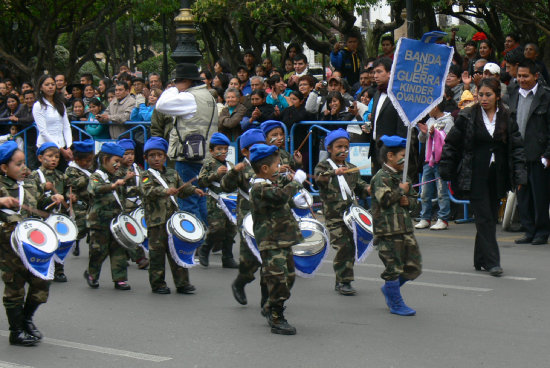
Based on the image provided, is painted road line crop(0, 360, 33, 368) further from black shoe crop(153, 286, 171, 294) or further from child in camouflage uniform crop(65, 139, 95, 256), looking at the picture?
child in camouflage uniform crop(65, 139, 95, 256)

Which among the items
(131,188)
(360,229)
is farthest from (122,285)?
(360,229)

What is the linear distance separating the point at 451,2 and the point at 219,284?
1054 centimetres

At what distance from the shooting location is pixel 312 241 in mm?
7281

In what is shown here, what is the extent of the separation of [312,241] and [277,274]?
667 mm

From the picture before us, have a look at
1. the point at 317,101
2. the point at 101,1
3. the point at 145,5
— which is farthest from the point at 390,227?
the point at 101,1

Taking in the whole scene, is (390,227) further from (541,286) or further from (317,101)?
(317,101)

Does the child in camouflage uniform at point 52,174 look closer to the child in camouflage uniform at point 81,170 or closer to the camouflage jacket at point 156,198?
the child in camouflage uniform at point 81,170

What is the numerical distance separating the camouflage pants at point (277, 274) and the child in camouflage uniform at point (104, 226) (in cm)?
Result: 249

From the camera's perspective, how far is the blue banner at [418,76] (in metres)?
8.45

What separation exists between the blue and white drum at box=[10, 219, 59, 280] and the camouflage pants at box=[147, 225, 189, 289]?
2.09 metres

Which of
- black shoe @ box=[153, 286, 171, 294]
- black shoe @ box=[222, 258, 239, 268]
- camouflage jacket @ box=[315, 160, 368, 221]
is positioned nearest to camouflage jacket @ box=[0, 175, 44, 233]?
black shoe @ box=[153, 286, 171, 294]

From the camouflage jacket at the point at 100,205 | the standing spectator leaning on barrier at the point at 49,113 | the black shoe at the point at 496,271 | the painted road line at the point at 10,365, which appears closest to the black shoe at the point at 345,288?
the black shoe at the point at 496,271

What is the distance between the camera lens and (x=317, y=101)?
13.9 metres

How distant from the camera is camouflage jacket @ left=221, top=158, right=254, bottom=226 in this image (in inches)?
311
